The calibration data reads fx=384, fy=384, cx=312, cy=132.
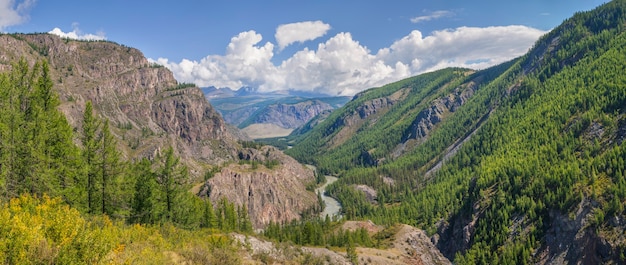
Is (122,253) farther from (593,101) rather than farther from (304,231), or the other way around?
(593,101)

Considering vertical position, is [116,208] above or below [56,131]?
below

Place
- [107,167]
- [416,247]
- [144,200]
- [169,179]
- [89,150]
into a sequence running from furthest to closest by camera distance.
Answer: [416,247], [169,179], [144,200], [107,167], [89,150]

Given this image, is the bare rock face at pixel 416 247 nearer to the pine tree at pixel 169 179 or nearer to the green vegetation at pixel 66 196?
the pine tree at pixel 169 179

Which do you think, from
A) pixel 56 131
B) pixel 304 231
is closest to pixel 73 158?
pixel 56 131

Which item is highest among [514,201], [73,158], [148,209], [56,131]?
[56,131]

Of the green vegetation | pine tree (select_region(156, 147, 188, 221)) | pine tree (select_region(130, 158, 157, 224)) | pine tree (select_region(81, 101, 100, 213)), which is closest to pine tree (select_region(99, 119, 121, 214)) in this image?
the green vegetation

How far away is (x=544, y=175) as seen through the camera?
150750 millimetres

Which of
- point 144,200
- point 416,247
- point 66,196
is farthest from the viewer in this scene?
point 416,247

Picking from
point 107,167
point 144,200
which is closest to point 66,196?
point 107,167

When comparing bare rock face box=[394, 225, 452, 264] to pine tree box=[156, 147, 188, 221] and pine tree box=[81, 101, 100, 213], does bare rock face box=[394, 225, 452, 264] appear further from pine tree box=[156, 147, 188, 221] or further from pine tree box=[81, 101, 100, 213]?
pine tree box=[81, 101, 100, 213]

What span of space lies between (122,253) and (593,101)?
231 meters

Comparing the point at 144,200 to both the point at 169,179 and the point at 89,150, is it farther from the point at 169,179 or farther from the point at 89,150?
the point at 89,150

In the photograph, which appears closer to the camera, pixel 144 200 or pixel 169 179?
pixel 144 200

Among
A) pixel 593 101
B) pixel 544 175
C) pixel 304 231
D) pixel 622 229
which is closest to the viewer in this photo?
pixel 622 229
